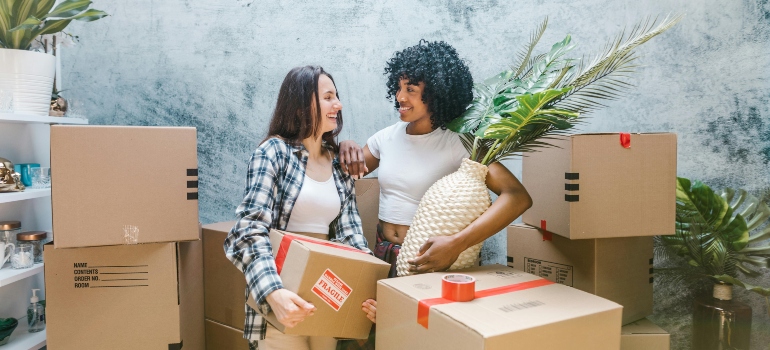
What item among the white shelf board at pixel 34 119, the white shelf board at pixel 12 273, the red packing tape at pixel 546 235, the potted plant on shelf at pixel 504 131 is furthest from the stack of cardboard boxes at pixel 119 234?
the red packing tape at pixel 546 235

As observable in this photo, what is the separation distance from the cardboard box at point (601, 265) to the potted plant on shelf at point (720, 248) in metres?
0.30

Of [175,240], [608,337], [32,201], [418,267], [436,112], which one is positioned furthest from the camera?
[32,201]

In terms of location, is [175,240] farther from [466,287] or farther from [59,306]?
[466,287]

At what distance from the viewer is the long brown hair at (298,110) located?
1.73 meters

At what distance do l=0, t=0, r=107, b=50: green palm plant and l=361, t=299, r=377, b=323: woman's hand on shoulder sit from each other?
1540mm

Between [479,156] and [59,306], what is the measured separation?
1562 mm

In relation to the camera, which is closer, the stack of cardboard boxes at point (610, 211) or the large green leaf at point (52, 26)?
the stack of cardboard boxes at point (610, 211)

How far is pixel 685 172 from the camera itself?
7.86ft

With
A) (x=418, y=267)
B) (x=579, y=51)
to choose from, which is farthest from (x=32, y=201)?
(x=579, y=51)

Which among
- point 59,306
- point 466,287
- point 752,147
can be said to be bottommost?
point 59,306

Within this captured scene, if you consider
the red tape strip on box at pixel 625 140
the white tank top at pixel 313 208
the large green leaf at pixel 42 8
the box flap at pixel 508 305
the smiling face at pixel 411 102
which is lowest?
the box flap at pixel 508 305

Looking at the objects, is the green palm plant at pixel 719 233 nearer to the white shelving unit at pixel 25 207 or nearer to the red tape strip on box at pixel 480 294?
the red tape strip on box at pixel 480 294

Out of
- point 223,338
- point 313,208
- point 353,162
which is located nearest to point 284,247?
point 313,208

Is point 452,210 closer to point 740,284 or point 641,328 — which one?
point 641,328
